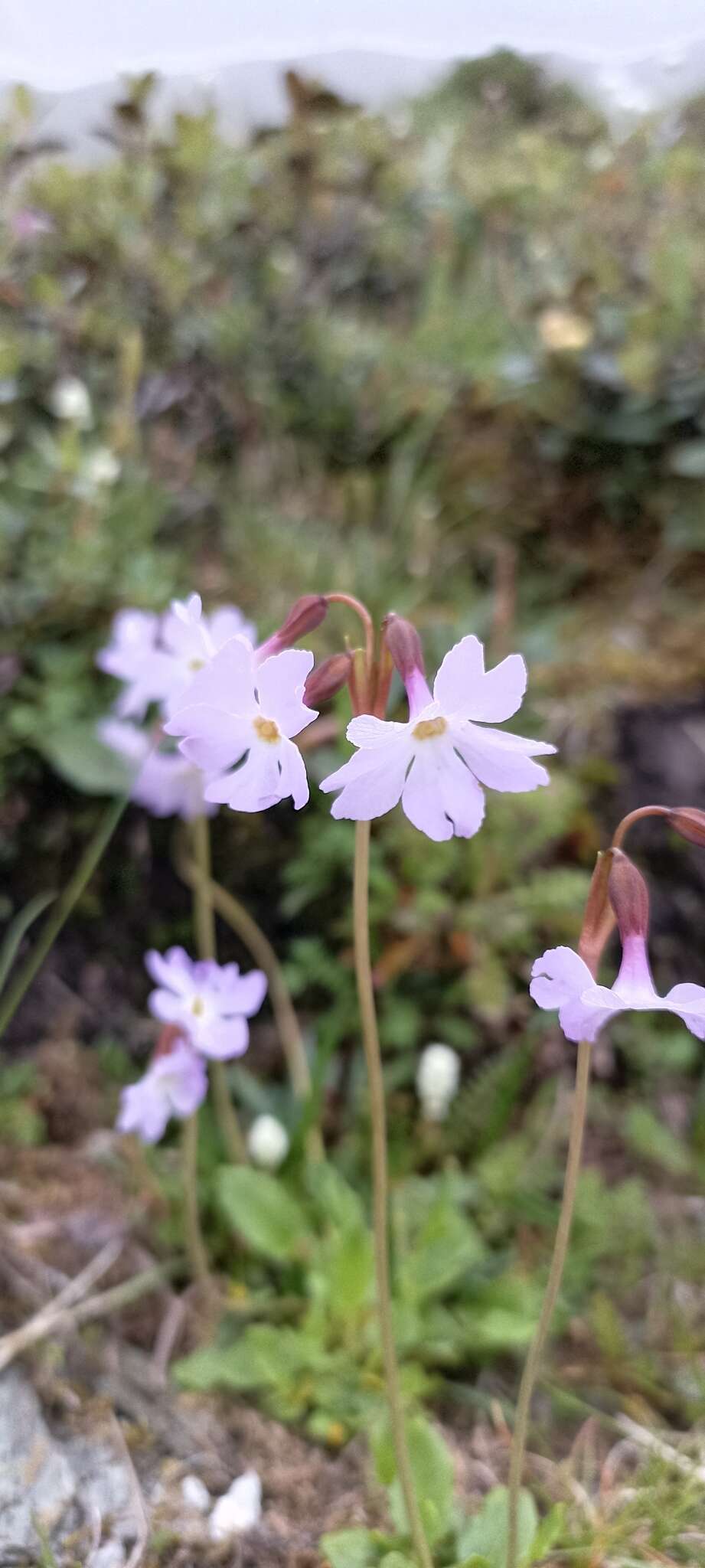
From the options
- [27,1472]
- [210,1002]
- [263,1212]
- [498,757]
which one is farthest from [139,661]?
[27,1472]

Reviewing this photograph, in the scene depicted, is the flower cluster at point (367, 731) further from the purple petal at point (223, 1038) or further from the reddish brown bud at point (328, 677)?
the purple petal at point (223, 1038)

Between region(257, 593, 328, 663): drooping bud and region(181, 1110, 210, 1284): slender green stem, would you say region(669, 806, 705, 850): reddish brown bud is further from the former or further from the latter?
region(181, 1110, 210, 1284): slender green stem

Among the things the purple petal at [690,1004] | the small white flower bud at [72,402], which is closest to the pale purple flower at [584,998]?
the purple petal at [690,1004]

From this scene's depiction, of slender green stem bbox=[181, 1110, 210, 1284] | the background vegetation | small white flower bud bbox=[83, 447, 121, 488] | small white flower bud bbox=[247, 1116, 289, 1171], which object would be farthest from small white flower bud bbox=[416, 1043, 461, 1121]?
small white flower bud bbox=[83, 447, 121, 488]

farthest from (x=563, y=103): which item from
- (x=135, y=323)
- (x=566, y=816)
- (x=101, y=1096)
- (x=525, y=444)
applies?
(x=101, y=1096)

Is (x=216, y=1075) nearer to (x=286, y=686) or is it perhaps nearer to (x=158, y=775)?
(x=158, y=775)

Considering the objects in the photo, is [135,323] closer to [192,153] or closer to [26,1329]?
[192,153]

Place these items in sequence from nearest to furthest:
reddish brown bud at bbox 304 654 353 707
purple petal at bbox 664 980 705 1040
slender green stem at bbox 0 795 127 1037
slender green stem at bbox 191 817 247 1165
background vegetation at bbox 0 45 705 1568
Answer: purple petal at bbox 664 980 705 1040 → reddish brown bud at bbox 304 654 353 707 → slender green stem at bbox 191 817 247 1165 → background vegetation at bbox 0 45 705 1568 → slender green stem at bbox 0 795 127 1037
